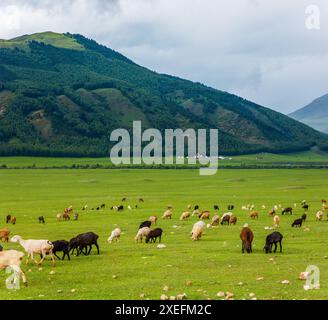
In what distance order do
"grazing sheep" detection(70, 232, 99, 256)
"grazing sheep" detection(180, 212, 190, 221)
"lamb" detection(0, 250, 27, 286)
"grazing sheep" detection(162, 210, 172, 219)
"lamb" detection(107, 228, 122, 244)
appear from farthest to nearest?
"grazing sheep" detection(162, 210, 172, 219)
"grazing sheep" detection(180, 212, 190, 221)
"lamb" detection(107, 228, 122, 244)
"grazing sheep" detection(70, 232, 99, 256)
"lamb" detection(0, 250, 27, 286)

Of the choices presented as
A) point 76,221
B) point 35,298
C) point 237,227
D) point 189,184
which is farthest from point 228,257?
point 189,184

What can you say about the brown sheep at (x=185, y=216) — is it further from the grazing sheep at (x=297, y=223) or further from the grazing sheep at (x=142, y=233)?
the grazing sheep at (x=142, y=233)

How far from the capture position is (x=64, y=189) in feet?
342

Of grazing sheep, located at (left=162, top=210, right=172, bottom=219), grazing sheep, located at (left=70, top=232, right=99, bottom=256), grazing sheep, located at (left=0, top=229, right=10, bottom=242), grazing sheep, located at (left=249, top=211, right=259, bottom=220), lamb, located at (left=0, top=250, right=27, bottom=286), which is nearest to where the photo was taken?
lamb, located at (left=0, top=250, right=27, bottom=286)

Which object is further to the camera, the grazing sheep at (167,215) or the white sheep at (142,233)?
the grazing sheep at (167,215)

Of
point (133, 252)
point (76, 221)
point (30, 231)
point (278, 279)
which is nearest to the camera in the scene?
point (278, 279)

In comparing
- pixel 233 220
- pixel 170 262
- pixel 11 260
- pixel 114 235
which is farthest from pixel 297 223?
pixel 11 260

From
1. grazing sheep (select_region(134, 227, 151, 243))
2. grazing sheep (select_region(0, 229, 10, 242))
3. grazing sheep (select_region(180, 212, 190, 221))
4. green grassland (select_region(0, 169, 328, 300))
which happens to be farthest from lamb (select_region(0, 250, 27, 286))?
grazing sheep (select_region(180, 212, 190, 221))

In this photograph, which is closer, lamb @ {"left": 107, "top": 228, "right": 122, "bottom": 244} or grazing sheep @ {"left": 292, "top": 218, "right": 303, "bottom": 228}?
lamb @ {"left": 107, "top": 228, "right": 122, "bottom": 244}

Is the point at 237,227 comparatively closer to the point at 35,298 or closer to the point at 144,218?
the point at 144,218

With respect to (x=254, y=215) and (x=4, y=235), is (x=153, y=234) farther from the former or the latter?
(x=254, y=215)

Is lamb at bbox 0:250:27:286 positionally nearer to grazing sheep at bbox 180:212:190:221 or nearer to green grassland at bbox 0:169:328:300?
green grassland at bbox 0:169:328:300

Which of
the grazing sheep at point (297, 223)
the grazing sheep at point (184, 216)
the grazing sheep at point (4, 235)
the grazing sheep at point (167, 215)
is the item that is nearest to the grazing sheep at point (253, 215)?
the grazing sheep at point (184, 216)

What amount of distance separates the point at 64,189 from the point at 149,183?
20736 millimetres
